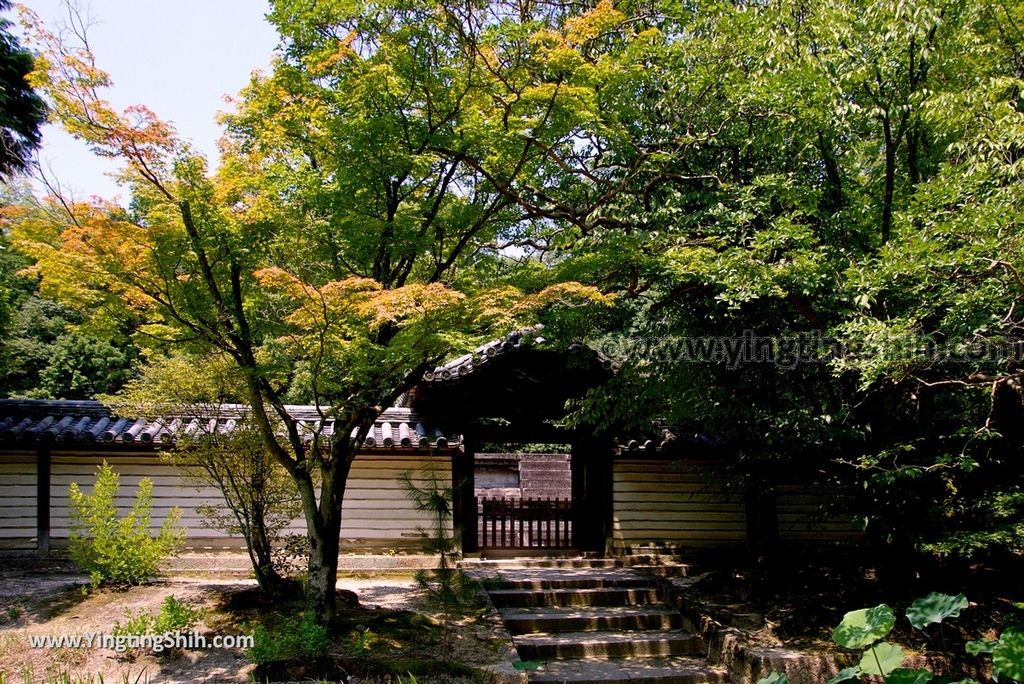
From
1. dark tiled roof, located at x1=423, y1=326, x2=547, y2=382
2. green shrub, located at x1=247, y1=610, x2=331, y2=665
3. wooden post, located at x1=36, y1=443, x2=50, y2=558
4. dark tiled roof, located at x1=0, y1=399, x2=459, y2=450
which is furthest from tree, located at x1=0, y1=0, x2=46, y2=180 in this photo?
green shrub, located at x1=247, y1=610, x2=331, y2=665

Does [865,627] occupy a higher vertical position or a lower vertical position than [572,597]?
higher

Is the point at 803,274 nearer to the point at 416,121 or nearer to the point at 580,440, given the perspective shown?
the point at 416,121

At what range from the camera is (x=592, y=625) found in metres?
9.95

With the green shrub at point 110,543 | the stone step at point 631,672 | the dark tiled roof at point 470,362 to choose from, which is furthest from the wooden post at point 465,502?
the green shrub at point 110,543

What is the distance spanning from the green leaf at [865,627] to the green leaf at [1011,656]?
511mm

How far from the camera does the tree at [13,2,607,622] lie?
22.2 feet

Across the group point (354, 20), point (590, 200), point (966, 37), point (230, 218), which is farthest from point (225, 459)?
point (966, 37)

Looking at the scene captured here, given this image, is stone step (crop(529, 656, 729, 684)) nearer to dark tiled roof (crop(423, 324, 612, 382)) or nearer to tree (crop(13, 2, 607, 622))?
tree (crop(13, 2, 607, 622))

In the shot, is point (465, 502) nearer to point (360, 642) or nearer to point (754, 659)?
point (360, 642)

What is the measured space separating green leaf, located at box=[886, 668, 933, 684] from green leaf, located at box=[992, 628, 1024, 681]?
0.29 meters

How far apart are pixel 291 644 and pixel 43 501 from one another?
22.5 feet

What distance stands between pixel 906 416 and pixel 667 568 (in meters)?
Answer: 4.75

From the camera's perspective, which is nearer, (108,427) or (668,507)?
(108,427)

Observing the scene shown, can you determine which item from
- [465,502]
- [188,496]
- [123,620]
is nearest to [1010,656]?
[123,620]
